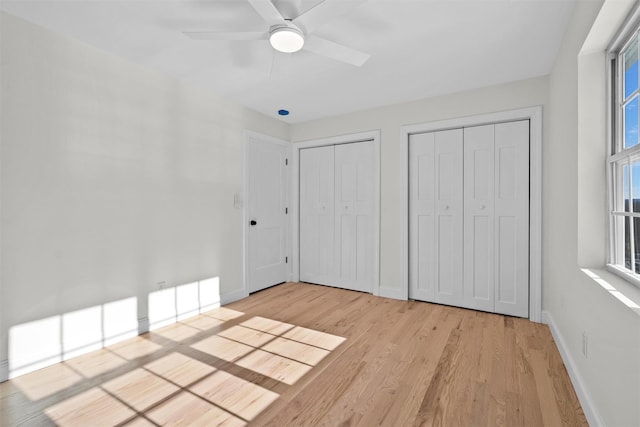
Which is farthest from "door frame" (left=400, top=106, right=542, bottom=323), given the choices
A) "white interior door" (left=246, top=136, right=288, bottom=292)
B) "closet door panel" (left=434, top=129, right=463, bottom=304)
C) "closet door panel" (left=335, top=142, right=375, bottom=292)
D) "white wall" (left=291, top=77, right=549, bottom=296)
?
"white interior door" (left=246, top=136, right=288, bottom=292)

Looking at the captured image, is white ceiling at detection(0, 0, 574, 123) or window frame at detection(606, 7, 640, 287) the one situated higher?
white ceiling at detection(0, 0, 574, 123)

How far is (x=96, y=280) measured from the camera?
249 centimetres

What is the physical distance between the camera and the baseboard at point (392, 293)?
12.3 ft

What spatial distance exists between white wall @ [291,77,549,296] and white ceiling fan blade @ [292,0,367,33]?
213cm

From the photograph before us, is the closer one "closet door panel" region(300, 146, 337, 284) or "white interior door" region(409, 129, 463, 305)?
"white interior door" region(409, 129, 463, 305)

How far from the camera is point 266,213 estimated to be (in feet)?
13.9

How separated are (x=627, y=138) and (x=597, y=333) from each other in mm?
1042

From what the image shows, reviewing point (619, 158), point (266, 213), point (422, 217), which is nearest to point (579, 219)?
point (619, 158)

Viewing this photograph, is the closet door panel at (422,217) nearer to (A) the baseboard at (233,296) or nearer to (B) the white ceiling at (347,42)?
(B) the white ceiling at (347,42)

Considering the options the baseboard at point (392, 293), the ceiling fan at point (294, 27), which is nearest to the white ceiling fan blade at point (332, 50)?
the ceiling fan at point (294, 27)

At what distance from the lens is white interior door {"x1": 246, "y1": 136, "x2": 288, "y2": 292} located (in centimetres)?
398

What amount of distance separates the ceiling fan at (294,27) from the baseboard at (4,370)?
97.6 inches

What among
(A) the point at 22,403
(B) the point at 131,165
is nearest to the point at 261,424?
(A) the point at 22,403

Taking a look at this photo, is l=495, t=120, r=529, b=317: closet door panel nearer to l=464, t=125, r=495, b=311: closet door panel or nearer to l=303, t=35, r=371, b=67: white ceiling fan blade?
l=464, t=125, r=495, b=311: closet door panel
